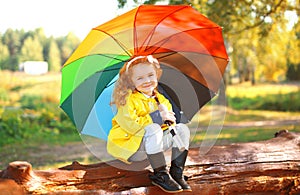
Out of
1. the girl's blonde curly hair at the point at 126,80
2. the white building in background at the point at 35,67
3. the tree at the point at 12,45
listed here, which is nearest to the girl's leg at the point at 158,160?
the girl's blonde curly hair at the point at 126,80

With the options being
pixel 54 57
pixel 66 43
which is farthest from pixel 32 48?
pixel 66 43

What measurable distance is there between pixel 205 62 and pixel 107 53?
2.94 feet

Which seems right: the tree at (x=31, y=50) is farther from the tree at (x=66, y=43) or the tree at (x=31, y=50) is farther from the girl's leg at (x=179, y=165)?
the girl's leg at (x=179, y=165)

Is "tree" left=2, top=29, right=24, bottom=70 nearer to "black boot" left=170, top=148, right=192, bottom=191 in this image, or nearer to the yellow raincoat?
the yellow raincoat

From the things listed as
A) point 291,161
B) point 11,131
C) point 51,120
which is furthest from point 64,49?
point 291,161

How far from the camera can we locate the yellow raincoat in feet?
11.4

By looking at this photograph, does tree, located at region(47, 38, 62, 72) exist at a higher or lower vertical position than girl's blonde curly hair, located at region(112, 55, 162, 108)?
lower

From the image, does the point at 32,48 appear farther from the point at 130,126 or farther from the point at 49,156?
the point at 130,126

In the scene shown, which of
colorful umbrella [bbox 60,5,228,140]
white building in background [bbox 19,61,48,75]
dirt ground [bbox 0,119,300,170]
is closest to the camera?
colorful umbrella [bbox 60,5,228,140]

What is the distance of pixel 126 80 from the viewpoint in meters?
3.74

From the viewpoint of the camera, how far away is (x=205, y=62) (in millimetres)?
4105

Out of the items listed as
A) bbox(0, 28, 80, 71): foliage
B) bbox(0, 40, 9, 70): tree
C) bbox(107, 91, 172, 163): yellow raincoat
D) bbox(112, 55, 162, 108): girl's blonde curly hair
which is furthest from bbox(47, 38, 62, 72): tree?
bbox(107, 91, 172, 163): yellow raincoat

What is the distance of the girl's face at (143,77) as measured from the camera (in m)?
3.69

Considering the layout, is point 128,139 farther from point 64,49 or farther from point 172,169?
point 64,49
